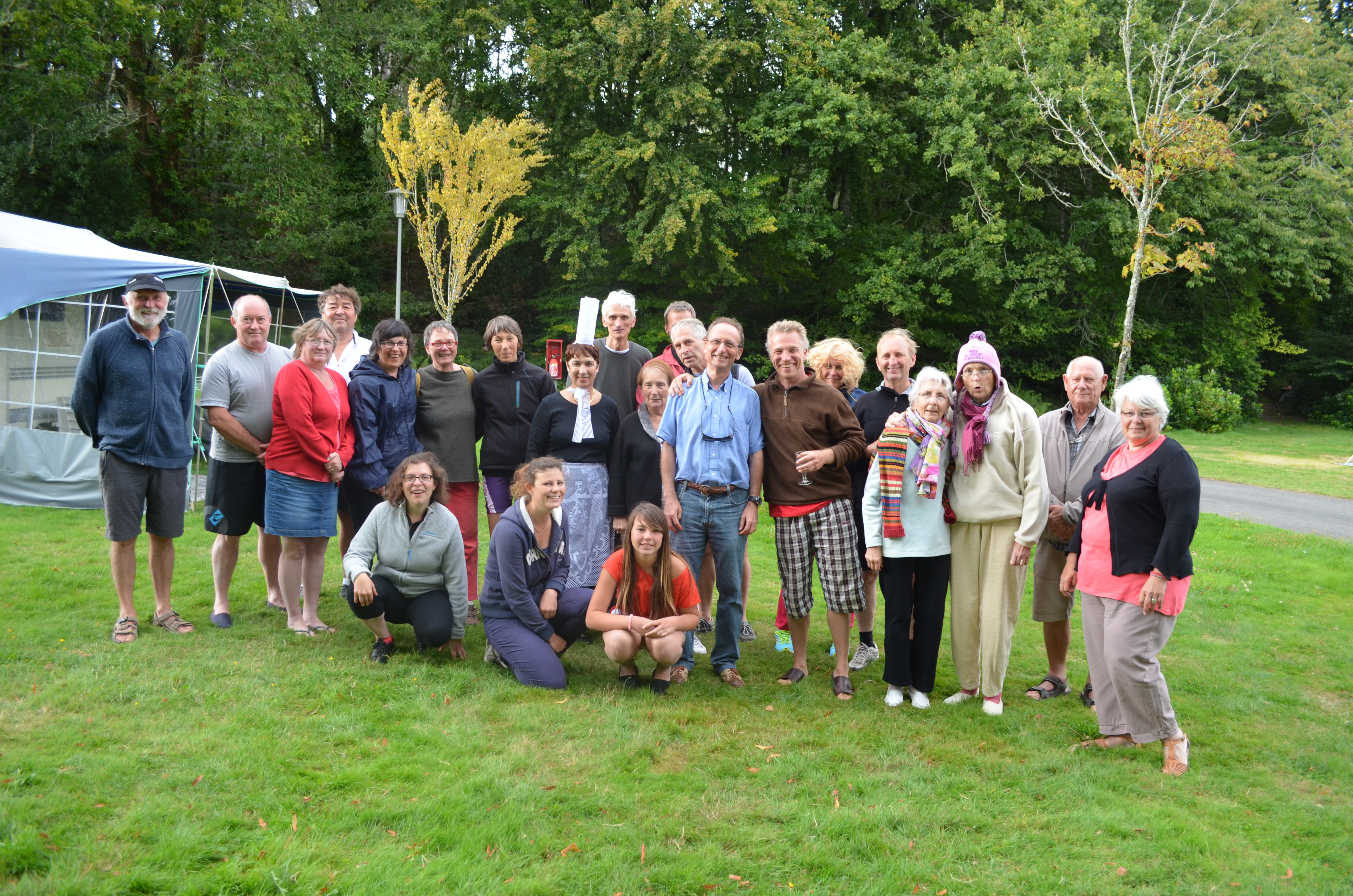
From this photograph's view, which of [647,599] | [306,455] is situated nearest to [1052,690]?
[647,599]

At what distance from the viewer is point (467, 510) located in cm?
524

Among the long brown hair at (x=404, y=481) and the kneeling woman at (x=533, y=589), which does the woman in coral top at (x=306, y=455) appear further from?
the kneeling woman at (x=533, y=589)

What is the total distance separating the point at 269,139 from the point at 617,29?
23.7 feet

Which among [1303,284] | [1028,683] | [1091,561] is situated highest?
[1303,284]

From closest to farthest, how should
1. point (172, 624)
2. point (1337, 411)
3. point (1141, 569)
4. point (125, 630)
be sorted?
point (1141, 569) < point (125, 630) < point (172, 624) < point (1337, 411)

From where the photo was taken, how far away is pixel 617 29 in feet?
56.4

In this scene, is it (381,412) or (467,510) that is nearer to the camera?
(381,412)

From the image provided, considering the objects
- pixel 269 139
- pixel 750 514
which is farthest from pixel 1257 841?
pixel 269 139

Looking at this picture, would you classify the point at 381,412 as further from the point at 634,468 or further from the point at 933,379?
the point at 933,379

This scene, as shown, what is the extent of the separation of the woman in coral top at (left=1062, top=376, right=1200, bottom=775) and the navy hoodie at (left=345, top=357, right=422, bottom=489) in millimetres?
3569

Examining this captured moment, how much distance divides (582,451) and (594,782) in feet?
6.50

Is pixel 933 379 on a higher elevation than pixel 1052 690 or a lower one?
higher

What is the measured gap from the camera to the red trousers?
518cm

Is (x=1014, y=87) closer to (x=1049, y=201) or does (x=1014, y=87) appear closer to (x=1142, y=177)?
(x=1049, y=201)
